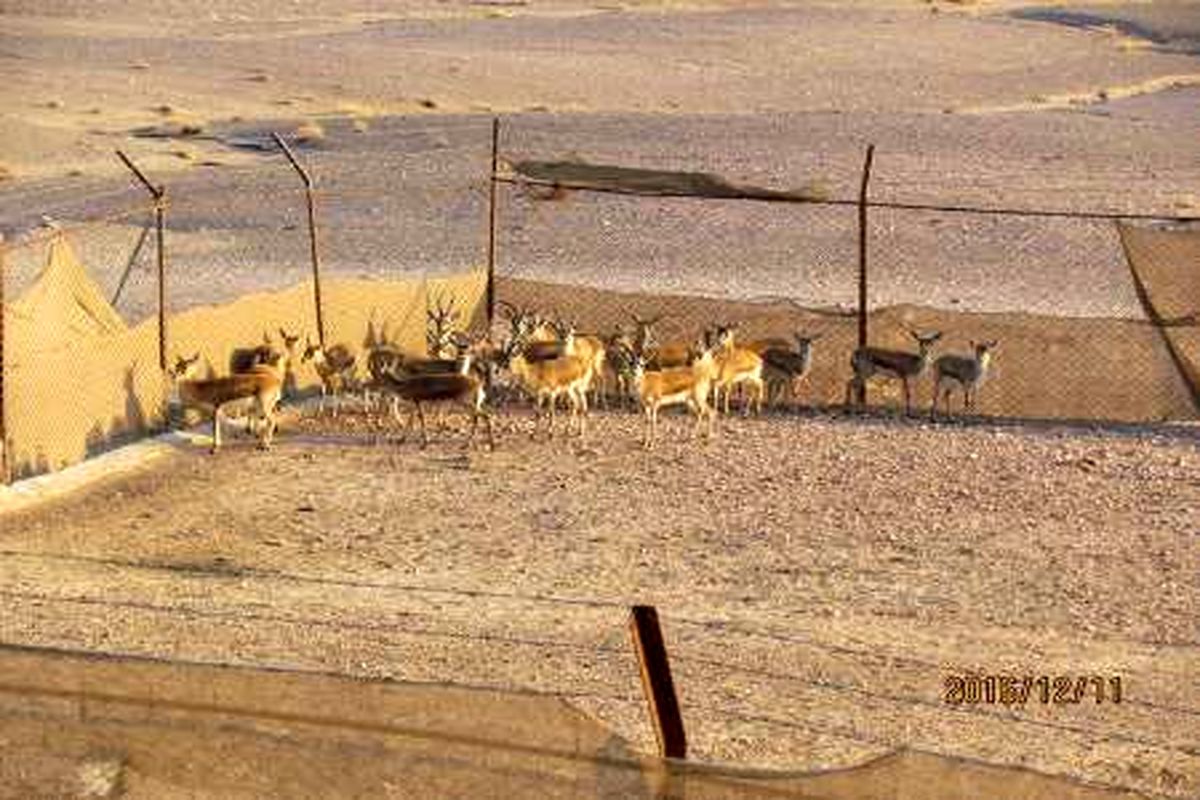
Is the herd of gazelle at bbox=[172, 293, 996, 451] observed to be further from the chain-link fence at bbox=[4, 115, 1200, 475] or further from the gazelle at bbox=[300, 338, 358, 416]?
the chain-link fence at bbox=[4, 115, 1200, 475]

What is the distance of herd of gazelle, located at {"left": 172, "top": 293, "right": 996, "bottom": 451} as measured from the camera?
20.0m

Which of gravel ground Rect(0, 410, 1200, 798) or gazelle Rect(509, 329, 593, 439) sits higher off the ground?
gazelle Rect(509, 329, 593, 439)

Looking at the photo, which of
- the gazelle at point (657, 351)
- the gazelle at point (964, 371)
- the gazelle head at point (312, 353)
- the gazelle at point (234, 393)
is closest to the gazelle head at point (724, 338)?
the gazelle at point (657, 351)

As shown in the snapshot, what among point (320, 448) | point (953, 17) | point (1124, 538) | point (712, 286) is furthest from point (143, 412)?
point (953, 17)

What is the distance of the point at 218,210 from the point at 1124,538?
2193 centimetres

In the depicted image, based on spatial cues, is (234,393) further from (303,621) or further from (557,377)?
(303,621)

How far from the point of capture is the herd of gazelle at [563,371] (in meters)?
20.0

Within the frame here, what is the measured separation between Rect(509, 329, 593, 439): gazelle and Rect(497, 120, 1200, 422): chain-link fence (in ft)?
7.54

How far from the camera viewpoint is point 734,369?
824 inches

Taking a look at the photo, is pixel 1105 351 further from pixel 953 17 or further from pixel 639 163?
pixel 953 17

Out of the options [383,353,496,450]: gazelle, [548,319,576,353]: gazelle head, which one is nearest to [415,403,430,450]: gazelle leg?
[383,353,496,450]: gazelle

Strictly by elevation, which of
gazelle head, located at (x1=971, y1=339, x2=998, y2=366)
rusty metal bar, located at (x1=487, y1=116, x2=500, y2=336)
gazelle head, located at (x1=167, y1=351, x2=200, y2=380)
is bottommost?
gazelle head, located at (x1=167, y1=351, x2=200, y2=380)

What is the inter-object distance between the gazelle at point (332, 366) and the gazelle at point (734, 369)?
3175 millimetres

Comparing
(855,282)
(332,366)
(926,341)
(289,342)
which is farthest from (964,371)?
(855,282)
